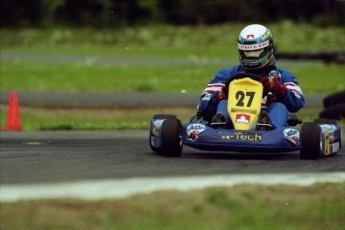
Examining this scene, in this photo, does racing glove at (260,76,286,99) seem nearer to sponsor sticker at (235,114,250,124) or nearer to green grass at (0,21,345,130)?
sponsor sticker at (235,114,250,124)

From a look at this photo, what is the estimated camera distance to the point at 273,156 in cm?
945

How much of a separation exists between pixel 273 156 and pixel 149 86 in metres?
12.9

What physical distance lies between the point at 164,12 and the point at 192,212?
49.5m

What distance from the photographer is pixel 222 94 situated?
31.1 feet

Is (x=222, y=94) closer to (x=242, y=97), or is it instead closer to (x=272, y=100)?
(x=242, y=97)

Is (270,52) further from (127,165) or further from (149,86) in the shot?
(149,86)

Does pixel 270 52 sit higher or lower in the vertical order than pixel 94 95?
higher

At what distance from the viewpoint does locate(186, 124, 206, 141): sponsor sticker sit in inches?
354

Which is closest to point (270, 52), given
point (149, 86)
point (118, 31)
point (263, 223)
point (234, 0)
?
point (263, 223)

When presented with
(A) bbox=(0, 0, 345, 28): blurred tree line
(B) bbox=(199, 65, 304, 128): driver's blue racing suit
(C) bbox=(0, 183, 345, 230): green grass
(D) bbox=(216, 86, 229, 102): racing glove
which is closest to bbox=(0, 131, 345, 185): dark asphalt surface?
(B) bbox=(199, 65, 304, 128): driver's blue racing suit

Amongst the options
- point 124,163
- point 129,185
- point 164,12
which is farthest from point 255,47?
point 164,12

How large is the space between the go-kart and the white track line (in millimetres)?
1836

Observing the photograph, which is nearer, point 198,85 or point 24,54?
point 198,85

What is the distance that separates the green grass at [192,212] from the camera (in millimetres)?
5531
